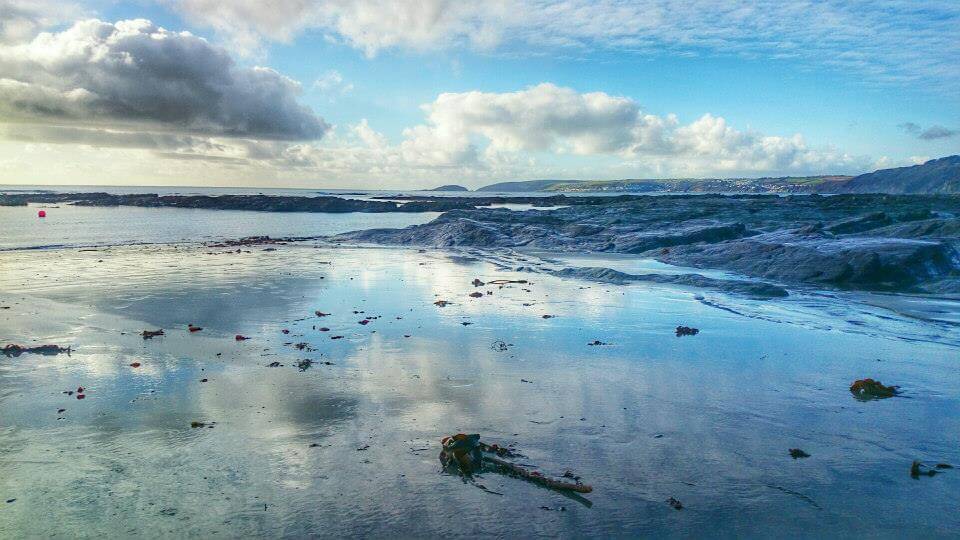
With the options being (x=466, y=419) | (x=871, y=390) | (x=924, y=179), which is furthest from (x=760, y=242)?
(x=924, y=179)

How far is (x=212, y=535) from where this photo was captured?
234 inches

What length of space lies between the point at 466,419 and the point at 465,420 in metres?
0.05

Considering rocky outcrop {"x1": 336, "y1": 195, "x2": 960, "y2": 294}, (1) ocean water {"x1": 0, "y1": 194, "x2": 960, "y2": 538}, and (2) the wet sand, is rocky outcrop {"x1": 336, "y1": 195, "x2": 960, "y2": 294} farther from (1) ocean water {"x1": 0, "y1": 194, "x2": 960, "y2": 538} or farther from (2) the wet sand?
(2) the wet sand

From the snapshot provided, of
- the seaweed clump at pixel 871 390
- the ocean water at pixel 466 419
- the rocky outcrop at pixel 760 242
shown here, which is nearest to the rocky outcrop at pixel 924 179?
the rocky outcrop at pixel 760 242

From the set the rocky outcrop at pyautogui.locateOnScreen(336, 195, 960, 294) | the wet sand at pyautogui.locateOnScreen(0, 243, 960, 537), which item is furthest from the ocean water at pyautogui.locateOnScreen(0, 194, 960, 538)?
the rocky outcrop at pyautogui.locateOnScreen(336, 195, 960, 294)

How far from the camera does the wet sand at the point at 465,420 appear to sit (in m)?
6.36

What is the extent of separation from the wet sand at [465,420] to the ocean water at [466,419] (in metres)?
0.04

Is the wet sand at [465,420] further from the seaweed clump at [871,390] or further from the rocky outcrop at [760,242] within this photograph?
the rocky outcrop at [760,242]

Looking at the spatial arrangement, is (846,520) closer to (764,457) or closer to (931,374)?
(764,457)

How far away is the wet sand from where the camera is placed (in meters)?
6.36

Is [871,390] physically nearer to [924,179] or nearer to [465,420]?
[465,420]

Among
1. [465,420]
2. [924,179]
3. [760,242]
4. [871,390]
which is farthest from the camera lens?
[924,179]

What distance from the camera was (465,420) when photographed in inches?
347

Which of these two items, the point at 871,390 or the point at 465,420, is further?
the point at 871,390
